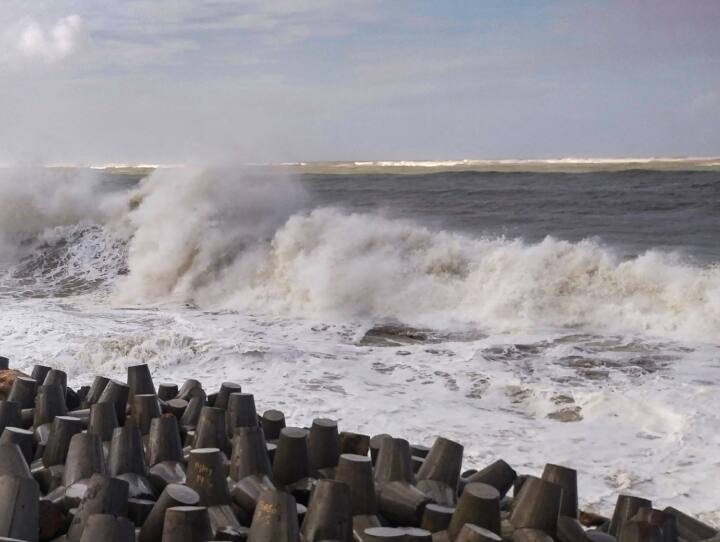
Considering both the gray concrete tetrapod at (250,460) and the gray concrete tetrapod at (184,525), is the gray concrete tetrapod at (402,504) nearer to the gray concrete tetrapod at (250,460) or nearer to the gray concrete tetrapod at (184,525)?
the gray concrete tetrapod at (250,460)

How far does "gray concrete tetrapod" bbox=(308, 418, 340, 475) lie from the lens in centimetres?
327

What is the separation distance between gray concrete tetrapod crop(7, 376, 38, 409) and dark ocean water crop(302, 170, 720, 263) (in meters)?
13.3

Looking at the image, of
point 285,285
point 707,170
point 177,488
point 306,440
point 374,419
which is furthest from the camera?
point 707,170

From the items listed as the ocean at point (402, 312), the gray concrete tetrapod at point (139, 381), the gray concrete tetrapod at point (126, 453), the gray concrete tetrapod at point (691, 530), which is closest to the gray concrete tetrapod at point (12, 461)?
the gray concrete tetrapod at point (126, 453)

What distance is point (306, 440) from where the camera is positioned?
3248mm

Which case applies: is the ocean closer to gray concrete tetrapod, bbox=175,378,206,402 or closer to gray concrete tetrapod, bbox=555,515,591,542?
gray concrete tetrapod, bbox=175,378,206,402

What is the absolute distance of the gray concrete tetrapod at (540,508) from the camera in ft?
8.91

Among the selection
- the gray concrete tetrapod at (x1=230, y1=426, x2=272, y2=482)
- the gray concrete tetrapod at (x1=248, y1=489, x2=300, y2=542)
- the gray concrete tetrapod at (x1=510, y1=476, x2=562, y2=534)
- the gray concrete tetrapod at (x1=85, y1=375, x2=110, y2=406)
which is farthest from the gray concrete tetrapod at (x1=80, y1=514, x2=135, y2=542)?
the gray concrete tetrapod at (x1=85, y1=375, x2=110, y2=406)

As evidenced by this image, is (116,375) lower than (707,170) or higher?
lower

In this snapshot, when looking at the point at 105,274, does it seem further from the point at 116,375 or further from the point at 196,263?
the point at 116,375

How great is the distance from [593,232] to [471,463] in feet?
52.9

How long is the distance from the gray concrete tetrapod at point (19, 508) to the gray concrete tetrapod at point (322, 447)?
3.52 feet

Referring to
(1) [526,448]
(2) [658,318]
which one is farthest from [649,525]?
(2) [658,318]

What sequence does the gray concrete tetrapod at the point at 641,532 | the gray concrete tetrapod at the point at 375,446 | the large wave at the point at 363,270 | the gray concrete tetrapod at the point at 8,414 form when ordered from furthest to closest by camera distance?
the large wave at the point at 363,270 → the gray concrete tetrapod at the point at 8,414 → the gray concrete tetrapod at the point at 375,446 → the gray concrete tetrapod at the point at 641,532
